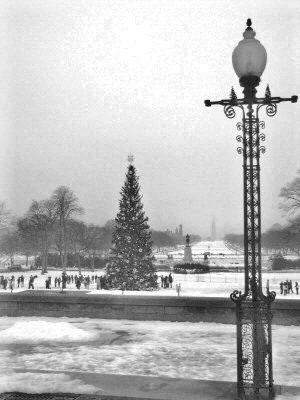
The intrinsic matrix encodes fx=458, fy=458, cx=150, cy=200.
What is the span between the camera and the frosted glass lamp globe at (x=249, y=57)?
627cm

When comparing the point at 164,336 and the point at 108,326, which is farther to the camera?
the point at 108,326

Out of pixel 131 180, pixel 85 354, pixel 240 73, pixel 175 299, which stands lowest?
pixel 85 354

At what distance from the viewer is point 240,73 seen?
6391 mm

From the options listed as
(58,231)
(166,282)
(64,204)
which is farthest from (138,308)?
(58,231)

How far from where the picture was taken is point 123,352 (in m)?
10.5

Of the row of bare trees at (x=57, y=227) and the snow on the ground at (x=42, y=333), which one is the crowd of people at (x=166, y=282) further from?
the snow on the ground at (x=42, y=333)

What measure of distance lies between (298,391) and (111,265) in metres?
26.3

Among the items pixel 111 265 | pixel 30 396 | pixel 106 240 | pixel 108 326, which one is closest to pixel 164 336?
pixel 108 326

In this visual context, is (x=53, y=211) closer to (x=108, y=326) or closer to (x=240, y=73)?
(x=108, y=326)

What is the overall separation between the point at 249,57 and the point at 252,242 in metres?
2.54

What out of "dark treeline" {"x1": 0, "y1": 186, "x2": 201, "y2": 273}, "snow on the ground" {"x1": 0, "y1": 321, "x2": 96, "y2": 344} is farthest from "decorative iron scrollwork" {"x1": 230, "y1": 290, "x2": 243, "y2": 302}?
"dark treeline" {"x1": 0, "y1": 186, "x2": 201, "y2": 273}

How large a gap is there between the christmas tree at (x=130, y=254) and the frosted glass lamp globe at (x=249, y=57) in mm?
26029

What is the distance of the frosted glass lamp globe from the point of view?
20.6 feet

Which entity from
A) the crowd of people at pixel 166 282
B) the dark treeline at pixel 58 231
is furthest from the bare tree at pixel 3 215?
the crowd of people at pixel 166 282
